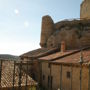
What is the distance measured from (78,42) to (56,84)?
35.4 feet

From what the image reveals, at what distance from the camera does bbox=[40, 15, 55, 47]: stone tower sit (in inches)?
1299

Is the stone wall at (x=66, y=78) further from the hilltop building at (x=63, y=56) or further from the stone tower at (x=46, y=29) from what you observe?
the stone tower at (x=46, y=29)

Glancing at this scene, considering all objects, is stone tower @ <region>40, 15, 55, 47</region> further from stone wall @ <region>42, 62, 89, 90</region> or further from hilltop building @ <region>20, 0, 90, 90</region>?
stone wall @ <region>42, 62, 89, 90</region>

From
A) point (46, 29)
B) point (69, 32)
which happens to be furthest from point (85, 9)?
point (46, 29)

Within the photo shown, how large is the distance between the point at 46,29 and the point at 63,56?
14.3 metres

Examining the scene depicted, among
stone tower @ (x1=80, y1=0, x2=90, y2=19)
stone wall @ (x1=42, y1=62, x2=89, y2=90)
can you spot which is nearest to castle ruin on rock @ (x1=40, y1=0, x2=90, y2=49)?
stone tower @ (x1=80, y1=0, x2=90, y2=19)

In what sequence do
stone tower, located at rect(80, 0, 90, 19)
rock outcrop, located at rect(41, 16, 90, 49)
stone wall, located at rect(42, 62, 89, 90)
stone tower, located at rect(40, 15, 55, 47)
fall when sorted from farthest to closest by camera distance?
stone tower, located at rect(40, 15, 55, 47) → stone tower, located at rect(80, 0, 90, 19) → rock outcrop, located at rect(41, 16, 90, 49) → stone wall, located at rect(42, 62, 89, 90)

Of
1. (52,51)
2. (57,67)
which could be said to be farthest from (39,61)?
(57,67)

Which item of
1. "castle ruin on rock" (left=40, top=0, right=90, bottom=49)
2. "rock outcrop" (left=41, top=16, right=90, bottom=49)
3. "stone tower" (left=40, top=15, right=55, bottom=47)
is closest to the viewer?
"rock outcrop" (left=41, top=16, right=90, bottom=49)

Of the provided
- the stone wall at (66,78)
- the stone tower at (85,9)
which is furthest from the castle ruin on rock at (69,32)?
the stone wall at (66,78)

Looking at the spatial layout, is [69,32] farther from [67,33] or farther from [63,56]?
[63,56]

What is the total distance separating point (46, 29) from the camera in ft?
109

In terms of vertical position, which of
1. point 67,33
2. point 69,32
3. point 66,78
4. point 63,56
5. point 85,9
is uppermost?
point 85,9

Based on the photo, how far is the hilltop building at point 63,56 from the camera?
48.8 feet
